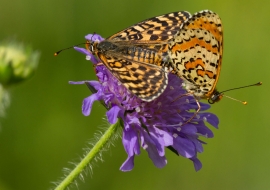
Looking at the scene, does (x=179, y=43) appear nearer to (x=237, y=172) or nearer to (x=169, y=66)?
(x=169, y=66)

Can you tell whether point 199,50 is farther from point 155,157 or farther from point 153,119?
point 155,157

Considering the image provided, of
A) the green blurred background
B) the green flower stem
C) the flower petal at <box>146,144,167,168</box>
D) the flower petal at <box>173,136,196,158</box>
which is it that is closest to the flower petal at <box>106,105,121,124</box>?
the green flower stem

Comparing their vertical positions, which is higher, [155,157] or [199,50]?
[199,50]

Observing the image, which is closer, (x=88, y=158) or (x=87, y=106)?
(x=88, y=158)

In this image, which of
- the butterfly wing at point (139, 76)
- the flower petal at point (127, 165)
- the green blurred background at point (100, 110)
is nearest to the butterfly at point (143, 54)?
the butterfly wing at point (139, 76)

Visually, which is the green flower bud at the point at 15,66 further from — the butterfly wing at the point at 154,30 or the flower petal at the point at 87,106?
the butterfly wing at the point at 154,30

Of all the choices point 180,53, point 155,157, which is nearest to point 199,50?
point 180,53

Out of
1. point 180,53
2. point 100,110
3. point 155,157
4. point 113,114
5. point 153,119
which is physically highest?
point 180,53
